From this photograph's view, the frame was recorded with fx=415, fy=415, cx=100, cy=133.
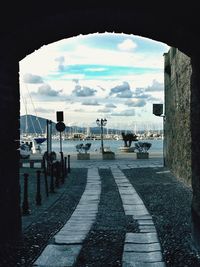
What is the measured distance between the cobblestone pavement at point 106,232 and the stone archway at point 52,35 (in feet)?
2.15

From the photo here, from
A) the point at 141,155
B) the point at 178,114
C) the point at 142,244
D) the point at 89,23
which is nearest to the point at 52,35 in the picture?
the point at 89,23

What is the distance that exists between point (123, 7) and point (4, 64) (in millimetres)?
2023

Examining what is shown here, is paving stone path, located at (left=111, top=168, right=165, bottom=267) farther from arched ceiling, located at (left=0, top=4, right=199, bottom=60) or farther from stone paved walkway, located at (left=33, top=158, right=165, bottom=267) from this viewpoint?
arched ceiling, located at (left=0, top=4, right=199, bottom=60)

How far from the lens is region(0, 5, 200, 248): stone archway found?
19.8ft

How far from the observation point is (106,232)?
720 centimetres

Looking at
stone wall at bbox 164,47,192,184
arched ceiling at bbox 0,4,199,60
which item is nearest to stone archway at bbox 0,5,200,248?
arched ceiling at bbox 0,4,199,60

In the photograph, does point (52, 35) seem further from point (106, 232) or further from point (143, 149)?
point (143, 149)

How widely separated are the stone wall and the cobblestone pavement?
3.44m

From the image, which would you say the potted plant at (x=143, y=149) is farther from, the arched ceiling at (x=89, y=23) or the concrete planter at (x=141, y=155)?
the arched ceiling at (x=89, y=23)

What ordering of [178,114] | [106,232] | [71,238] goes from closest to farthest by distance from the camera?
[71,238]
[106,232]
[178,114]

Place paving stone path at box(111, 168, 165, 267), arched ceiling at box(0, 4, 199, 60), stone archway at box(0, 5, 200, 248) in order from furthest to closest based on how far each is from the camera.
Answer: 1. stone archway at box(0, 5, 200, 248)
2. arched ceiling at box(0, 4, 199, 60)
3. paving stone path at box(111, 168, 165, 267)

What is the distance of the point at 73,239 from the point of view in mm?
6617

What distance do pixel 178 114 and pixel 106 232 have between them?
11094 mm

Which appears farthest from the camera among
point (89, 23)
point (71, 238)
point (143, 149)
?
point (143, 149)
